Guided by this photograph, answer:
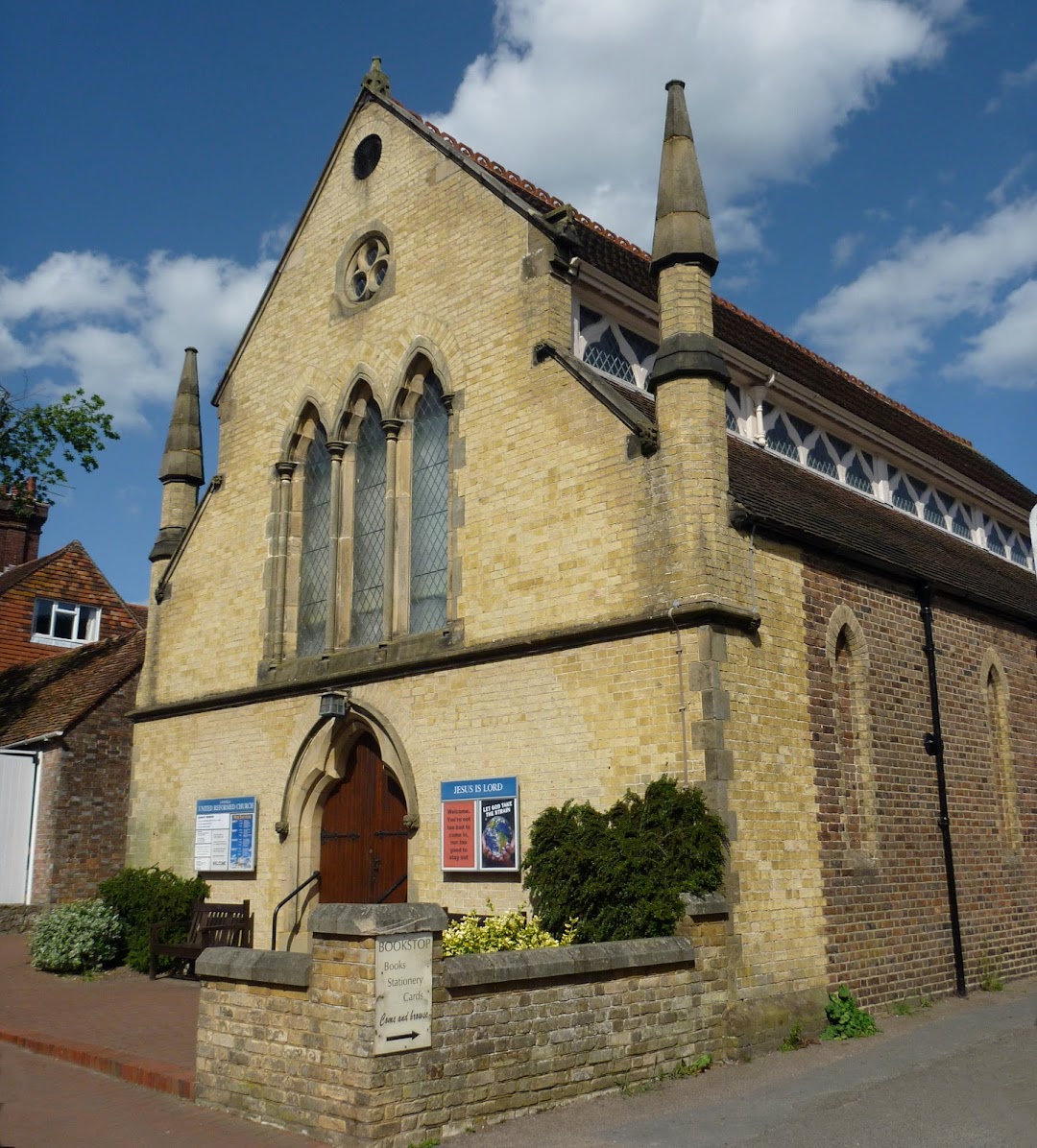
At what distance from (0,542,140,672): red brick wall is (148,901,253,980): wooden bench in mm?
14093

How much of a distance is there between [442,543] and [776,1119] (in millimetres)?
8018

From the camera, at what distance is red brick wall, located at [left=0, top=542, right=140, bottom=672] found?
2700 centimetres

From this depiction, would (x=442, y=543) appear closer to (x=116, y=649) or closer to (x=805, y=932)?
(x=805, y=932)

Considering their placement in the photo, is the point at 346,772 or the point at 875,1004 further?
the point at 346,772

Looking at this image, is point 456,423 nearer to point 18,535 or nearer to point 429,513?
point 429,513

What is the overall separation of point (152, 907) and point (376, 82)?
12.3 meters

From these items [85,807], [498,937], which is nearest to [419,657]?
[498,937]

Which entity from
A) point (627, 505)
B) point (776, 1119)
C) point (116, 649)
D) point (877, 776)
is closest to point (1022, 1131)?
point (776, 1119)

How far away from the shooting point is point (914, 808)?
1330 cm

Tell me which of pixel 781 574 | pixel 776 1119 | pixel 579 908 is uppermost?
pixel 781 574

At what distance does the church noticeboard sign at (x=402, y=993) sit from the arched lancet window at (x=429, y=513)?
648 centimetres

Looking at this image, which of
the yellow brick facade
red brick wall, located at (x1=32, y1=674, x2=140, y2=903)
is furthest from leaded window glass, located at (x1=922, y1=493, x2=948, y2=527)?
red brick wall, located at (x1=32, y1=674, x2=140, y2=903)

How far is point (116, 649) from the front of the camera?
2414 centimetres

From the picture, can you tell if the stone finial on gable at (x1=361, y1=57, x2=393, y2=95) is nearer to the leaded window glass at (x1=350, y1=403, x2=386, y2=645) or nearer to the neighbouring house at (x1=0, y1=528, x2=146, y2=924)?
the leaded window glass at (x1=350, y1=403, x2=386, y2=645)
